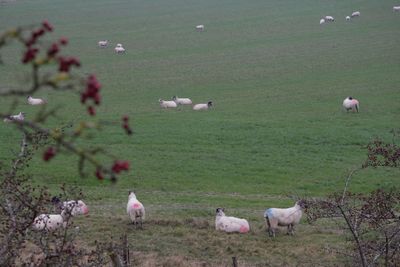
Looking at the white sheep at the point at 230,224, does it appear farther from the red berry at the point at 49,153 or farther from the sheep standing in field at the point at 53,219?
the red berry at the point at 49,153

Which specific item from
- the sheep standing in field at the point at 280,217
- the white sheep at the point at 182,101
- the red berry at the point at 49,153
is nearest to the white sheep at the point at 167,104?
the white sheep at the point at 182,101

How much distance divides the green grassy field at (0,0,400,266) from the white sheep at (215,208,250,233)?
38 centimetres

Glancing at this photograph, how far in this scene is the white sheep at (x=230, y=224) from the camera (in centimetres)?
1625

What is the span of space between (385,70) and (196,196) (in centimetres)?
2621

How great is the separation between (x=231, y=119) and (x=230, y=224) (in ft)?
51.5

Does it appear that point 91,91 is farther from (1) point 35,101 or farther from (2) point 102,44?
(2) point 102,44

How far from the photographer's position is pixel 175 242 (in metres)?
15.5

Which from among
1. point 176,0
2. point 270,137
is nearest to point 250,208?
point 270,137

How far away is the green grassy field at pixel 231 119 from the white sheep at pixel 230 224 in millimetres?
382

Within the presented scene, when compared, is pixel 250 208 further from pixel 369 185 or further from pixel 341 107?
pixel 341 107

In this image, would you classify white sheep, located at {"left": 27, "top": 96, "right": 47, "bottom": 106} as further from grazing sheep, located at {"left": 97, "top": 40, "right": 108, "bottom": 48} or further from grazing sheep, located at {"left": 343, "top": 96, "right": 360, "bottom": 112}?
grazing sheep, located at {"left": 97, "top": 40, "right": 108, "bottom": 48}

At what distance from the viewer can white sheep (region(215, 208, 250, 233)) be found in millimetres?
16250

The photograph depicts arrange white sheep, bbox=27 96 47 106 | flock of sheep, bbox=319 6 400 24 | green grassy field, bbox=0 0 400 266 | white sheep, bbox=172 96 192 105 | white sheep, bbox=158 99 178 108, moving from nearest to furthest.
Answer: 1. green grassy field, bbox=0 0 400 266
2. white sheep, bbox=27 96 47 106
3. white sheep, bbox=158 99 178 108
4. white sheep, bbox=172 96 192 105
5. flock of sheep, bbox=319 6 400 24

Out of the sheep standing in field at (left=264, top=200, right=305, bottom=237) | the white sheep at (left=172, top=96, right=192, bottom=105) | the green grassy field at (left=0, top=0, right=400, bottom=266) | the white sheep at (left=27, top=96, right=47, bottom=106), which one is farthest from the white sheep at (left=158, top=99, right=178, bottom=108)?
the sheep standing in field at (left=264, top=200, right=305, bottom=237)
